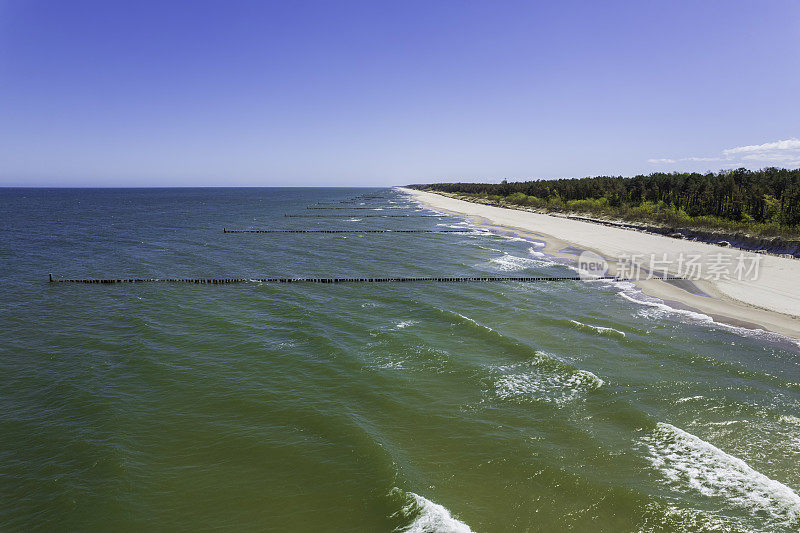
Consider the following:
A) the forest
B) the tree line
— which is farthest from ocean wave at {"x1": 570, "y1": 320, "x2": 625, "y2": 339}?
the tree line

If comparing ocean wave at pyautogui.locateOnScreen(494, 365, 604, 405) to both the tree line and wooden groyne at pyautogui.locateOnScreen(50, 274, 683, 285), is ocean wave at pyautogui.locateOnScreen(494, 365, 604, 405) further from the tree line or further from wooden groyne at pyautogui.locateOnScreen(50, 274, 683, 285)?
the tree line

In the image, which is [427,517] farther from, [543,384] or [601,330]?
[601,330]

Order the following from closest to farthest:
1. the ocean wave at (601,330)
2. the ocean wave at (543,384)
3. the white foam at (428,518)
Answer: the white foam at (428,518) → the ocean wave at (543,384) → the ocean wave at (601,330)

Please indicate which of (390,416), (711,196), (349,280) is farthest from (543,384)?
(711,196)

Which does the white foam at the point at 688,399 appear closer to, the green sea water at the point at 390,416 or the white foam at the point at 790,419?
the green sea water at the point at 390,416

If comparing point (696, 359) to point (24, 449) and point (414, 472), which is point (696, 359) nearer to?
point (414, 472)

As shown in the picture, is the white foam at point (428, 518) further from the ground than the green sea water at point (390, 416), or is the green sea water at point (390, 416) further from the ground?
the green sea water at point (390, 416)

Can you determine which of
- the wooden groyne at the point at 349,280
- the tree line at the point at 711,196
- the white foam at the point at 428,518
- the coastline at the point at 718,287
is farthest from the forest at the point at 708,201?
the white foam at the point at 428,518
